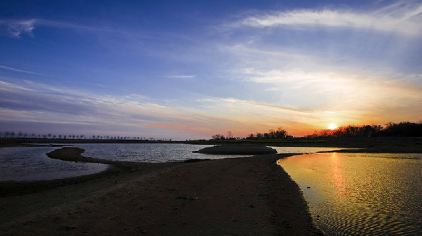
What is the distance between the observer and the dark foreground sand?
12.4 m

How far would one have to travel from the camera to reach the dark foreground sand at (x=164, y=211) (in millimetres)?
12383

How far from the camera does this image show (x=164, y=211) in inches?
602

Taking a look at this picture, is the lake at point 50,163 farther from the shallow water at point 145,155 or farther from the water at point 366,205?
the water at point 366,205

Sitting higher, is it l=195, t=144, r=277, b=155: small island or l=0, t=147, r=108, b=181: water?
l=195, t=144, r=277, b=155: small island

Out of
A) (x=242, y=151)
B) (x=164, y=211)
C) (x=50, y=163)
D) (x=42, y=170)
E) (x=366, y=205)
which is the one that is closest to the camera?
(x=164, y=211)

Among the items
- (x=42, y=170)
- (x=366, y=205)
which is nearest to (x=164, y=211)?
(x=366, y=205)

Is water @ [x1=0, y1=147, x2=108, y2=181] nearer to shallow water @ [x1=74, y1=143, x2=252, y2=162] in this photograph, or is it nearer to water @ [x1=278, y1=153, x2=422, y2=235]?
shallow water @ [x1=74, y1=143, x2=252, y2=162]

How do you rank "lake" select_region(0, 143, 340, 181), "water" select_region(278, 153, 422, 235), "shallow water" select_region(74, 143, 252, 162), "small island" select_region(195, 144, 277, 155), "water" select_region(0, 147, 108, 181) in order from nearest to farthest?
"water" select_region(278, 153, 422, 235), "water" select_region(0, 147, 108, 181), "lake" select_region(0, 143, 340, 181), "shallow water" select_region(74, 143, 252, 162), "small island" select_region(195, 144, 277, 155)

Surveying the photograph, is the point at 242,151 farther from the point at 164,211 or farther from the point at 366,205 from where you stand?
the point at 164,211

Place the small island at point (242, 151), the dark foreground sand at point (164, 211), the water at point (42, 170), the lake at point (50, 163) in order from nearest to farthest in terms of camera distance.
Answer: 1. the dark foreground sand at point (164, 211)
2. the water at point (42, 170)
3. the lake at point (50, 163)
4. the small island at point (242, 151)

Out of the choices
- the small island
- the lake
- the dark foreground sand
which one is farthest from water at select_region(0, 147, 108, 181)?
the small island

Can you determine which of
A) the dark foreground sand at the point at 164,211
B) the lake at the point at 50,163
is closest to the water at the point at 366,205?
the dark foreground sand at the point at 164,211

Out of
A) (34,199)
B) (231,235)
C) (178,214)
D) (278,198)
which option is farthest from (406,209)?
(34,199)

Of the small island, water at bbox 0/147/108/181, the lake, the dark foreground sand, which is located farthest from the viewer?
→ the small island
